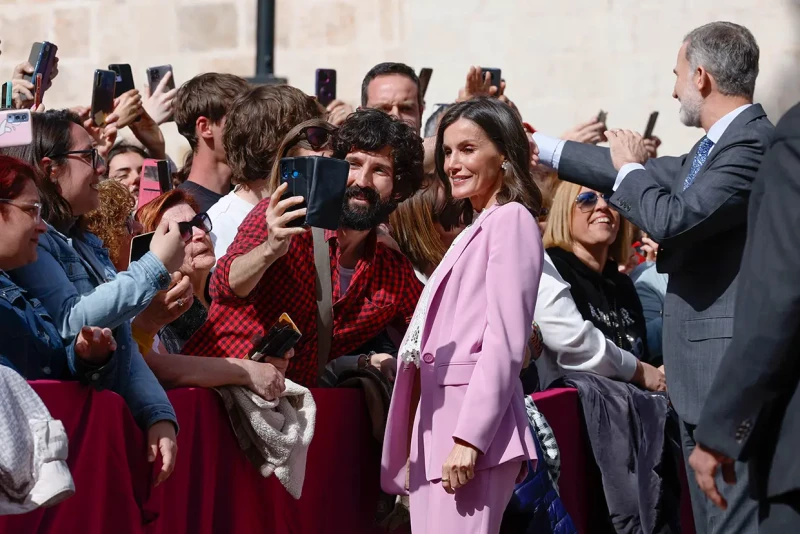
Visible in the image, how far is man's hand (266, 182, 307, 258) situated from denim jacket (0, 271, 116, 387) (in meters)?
0.81

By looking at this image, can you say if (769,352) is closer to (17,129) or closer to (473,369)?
(473,369)

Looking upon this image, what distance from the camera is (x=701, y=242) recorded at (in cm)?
462

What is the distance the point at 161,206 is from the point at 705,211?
6.29 ft

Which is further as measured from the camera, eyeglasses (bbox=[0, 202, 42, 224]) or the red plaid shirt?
the red plaid shirt

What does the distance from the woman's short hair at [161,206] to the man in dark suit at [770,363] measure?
2446 mm

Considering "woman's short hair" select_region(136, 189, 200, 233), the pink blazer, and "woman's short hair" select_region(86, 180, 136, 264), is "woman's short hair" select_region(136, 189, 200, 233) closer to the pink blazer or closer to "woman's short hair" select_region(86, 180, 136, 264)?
"woman's short hair" select_region(86, 180, 136, 264)

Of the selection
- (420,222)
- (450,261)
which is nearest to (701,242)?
(450,261)

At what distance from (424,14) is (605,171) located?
182 inches

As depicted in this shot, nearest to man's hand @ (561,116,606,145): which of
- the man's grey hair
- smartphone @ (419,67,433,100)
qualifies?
smartphone @ (419,67,433,100)

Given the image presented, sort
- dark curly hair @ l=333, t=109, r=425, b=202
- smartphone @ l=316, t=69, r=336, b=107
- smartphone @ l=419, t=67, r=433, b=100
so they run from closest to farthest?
dark curly hair @ l=333, t=109, r=425, b=202 → smartphone @ l=316, t=69, r=336, b=107 → smartphone @ l=419, t=67, r=433, b=100

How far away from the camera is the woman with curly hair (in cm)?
470

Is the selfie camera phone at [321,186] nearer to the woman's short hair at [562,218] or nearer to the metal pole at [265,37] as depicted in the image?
the woman's short hair at [562,218]

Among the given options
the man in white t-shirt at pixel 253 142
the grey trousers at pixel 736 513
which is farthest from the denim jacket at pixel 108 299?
the grey trousers at pixel 736 513

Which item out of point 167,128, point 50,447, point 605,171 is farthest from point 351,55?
point 50,447
